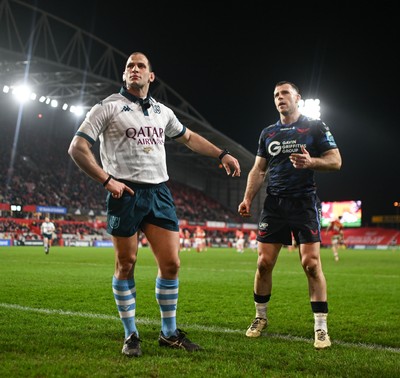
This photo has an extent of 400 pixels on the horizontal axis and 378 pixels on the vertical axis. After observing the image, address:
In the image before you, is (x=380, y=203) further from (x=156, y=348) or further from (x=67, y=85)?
(x=156, y=348)

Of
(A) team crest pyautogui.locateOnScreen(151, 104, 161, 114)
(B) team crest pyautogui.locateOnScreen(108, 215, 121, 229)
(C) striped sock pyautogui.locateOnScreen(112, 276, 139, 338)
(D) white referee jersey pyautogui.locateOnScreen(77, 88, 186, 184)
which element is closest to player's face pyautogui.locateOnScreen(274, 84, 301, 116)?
(A) team crest pyautogui.locateOnScreen(151, 104, 161, 114)

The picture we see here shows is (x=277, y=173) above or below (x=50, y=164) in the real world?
below

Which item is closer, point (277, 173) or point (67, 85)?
point (277, 173)

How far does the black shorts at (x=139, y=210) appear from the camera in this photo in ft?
14.9

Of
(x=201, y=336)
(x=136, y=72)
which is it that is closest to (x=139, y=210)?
(x=136, y=72)

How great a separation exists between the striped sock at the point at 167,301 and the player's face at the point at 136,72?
5.61 ft

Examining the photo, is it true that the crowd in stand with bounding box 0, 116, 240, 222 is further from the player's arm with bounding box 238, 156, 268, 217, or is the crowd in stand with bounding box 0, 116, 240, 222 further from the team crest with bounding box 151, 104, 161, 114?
the team crest with bounding box 151, 104, 161, 114

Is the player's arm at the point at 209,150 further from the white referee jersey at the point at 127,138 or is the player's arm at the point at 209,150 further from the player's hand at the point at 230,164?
the white referee jersey at the point at 127,138

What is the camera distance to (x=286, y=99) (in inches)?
219

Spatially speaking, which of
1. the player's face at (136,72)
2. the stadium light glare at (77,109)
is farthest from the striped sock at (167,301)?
the stadium light glare at (77,109)

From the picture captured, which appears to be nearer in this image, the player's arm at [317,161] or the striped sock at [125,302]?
the striped sock at [125,302]

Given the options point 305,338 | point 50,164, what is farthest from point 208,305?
point 50,164

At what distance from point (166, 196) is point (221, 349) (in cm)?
137

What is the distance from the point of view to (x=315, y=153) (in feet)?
17.9
